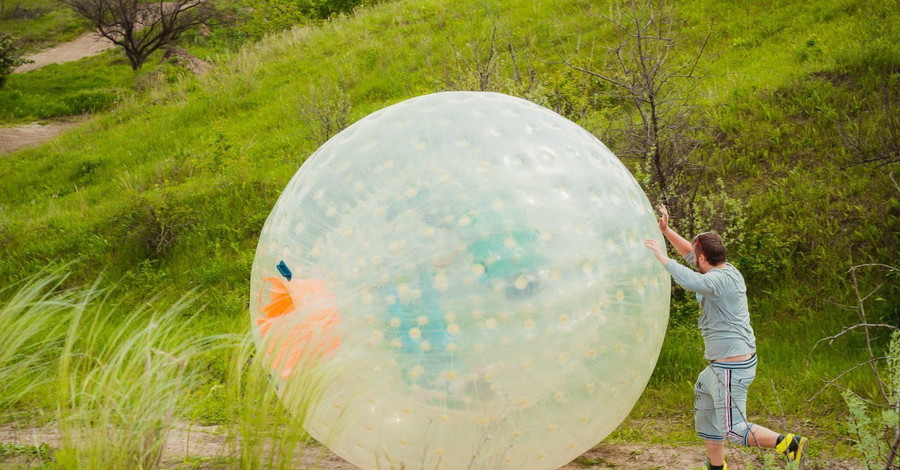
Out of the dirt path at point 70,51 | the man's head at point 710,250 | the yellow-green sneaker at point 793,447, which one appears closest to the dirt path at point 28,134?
the dirt path at point 70,51

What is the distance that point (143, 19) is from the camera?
2647 cm

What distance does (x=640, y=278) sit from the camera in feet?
11.7

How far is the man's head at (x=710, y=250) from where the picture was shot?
4.20 m

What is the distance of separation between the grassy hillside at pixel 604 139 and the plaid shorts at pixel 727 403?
80 centimetres

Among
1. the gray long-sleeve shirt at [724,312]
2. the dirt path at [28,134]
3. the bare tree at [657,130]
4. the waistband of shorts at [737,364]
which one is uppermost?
the dirt path at [28,134]

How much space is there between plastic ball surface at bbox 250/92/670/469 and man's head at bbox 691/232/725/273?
0.68m

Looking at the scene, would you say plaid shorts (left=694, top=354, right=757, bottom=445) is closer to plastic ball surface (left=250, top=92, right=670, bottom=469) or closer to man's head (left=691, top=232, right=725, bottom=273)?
man's head (left=691, top=232, right=725, bottom=273)

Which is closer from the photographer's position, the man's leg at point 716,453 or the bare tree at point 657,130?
the man's leg at point 716,453

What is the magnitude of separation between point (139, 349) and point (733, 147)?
634cm

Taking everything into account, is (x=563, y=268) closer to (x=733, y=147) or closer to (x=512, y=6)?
(x=733, y=147)

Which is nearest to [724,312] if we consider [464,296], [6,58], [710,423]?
[710,423]

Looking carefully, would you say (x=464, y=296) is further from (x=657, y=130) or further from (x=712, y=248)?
(x=657, y=130)

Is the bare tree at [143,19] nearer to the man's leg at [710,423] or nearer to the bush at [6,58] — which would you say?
the bush at [6,58]

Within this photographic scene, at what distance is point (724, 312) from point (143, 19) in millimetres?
Result: 26797
